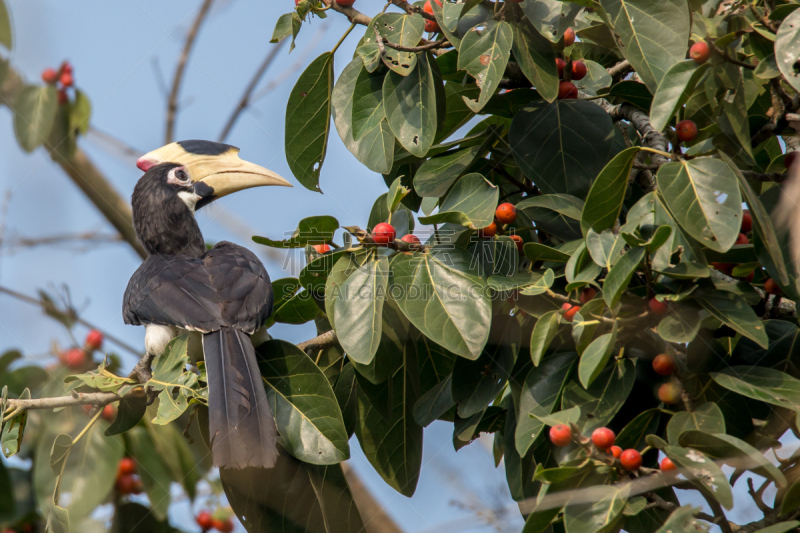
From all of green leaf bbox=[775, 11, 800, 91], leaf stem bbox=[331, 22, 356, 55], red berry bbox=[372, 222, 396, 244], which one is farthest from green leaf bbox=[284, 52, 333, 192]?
green leaf bbox=[775, 11, 800, 91]

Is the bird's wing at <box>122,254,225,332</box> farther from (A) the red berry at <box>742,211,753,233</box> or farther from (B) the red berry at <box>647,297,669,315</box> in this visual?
(A) the red berry at <box>742,211,753,233</box>

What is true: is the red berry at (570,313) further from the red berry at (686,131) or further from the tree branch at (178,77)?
the tree branch at (178,77)

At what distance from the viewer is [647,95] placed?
1.78m

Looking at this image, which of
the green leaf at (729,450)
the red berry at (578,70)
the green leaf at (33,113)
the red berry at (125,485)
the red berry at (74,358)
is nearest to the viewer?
the green leaf at (729,450)

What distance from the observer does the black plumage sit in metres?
1.66

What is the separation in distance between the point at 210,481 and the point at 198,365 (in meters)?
0.38

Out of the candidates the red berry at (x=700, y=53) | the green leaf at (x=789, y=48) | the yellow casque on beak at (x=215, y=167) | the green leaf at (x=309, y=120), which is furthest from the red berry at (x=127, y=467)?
the green leaf at (x=789, y=48)

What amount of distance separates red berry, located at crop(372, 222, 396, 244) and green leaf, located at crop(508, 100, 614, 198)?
1.29ft

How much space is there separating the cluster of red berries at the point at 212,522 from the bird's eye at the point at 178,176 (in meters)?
1.46

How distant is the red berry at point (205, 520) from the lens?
2.77m

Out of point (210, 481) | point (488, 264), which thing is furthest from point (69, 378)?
point (488, 264)

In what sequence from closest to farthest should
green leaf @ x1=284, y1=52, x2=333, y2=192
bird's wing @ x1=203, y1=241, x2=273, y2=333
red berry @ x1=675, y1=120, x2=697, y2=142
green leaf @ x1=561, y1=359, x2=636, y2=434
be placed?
1. green leaf @ x1=561, y1=359, x2=636, y2=434
2. red berry @ x1=675, y1=120, x2=697, y2=142
3. green leaf @ x1=284, y1=52, x2=333, y2=192
4. bird's wing @ x1=203, y1=241, x2=273, y2=333

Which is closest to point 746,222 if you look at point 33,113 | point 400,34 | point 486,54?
point 486,54

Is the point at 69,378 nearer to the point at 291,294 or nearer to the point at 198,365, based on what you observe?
the point at 198,365
